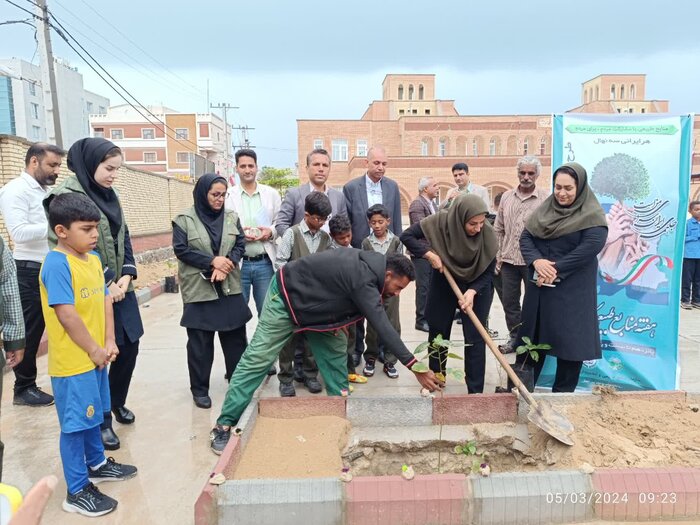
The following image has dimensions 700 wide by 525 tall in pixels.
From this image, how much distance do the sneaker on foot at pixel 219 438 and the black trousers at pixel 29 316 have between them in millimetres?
1621

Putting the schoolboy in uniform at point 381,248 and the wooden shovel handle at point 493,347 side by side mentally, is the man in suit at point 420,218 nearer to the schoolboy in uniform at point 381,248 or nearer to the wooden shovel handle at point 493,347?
the schoolboy in uniform at point 381,248

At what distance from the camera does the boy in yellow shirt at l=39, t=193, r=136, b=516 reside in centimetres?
225

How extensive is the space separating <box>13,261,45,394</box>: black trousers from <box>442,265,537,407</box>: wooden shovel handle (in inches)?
117

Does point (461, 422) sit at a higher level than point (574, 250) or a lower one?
lower

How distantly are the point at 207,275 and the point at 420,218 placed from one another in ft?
10.0

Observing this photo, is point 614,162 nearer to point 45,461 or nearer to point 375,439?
point 375,439

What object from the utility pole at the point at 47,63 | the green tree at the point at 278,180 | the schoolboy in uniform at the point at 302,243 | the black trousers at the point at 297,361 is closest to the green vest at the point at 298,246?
the schoolboy in uniform at the point at 302,243

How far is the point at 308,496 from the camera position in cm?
216

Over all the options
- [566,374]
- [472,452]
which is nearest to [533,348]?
[566,374]

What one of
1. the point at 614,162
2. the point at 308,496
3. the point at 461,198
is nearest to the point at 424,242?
the point at 461,198

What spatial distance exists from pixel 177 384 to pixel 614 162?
13.0ft

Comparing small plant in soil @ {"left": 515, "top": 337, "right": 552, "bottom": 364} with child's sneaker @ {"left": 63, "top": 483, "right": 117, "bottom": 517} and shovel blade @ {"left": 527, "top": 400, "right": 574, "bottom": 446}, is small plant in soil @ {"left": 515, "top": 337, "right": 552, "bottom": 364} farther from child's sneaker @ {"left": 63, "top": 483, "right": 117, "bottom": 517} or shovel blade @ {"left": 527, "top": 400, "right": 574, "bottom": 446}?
child's sneaker @ {"left": 63, "top": 483, "right": 117, "bottom": 517}

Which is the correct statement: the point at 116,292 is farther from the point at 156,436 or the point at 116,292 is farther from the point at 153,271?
the point at 153,271

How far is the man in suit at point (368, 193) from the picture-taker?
4.38 meters
